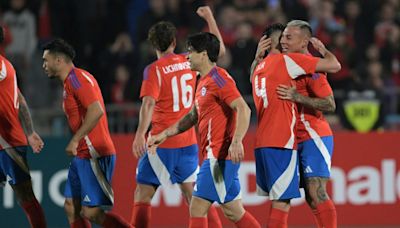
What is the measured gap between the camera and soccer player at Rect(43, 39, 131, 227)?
1021cm

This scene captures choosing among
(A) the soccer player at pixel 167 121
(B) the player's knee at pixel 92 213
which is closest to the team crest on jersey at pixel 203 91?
(A) the soccer player at pixel 167 121

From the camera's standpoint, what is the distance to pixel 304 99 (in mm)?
10000

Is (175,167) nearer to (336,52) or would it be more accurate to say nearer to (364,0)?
(336,52)

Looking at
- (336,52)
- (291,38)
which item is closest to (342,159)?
(336,52)

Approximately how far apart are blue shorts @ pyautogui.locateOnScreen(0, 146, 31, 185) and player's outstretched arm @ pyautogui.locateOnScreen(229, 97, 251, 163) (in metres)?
2.56

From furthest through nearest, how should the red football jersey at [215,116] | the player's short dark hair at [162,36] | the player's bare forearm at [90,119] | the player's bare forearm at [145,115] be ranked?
the player's short dark hair at [162,36] < the player's bare forearm at [145,115] < the player's bare forearm at [90,119] < the red football jersey at [215,116]

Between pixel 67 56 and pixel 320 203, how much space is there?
291cm

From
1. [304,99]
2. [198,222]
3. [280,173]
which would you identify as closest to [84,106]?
[198,222]

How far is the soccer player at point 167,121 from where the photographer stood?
1109cm

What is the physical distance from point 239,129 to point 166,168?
196 cm

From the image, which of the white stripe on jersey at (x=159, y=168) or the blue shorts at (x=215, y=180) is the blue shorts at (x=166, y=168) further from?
the blue shorts at (x=215, y=180)

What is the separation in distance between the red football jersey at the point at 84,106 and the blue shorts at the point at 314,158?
1927mm

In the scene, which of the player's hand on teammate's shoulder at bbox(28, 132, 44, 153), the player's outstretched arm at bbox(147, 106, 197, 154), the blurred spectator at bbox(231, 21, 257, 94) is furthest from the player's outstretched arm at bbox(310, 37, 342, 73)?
the blurred spectator at bbox(231, 21, 257, 94)

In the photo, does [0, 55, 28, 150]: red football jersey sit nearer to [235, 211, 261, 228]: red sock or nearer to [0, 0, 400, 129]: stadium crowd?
[235, 211, 261, 228]: red sock
